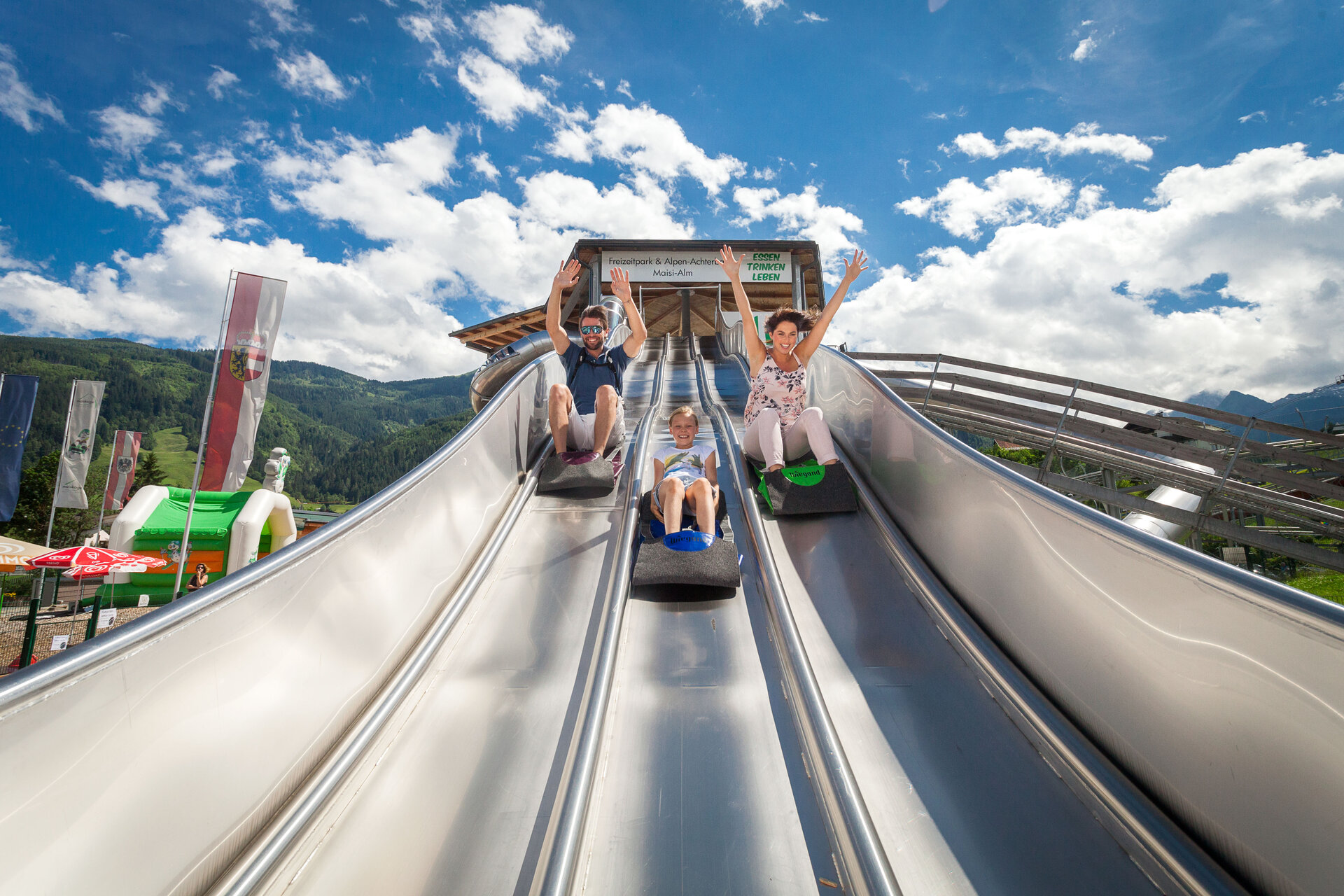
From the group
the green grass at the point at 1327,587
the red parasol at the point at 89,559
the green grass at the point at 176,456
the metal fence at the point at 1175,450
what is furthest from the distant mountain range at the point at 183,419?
the green grass at the point at 1327,587

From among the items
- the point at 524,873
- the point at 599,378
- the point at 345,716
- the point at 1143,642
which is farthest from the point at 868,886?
the point at 599,378

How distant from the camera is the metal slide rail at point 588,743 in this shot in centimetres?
157

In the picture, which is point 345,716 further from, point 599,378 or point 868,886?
point 599,378

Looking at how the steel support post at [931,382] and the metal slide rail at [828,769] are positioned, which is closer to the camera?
the metal slide rail at [828,769]

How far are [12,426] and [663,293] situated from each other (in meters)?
15.9

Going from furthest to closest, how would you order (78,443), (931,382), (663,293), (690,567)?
(663,293), (78,443), (931,382), (690,567)

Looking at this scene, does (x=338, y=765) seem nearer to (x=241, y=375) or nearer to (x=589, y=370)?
(x=589, y=370)

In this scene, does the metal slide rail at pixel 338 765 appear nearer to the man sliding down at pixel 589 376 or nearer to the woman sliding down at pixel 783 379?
the man sliding down at pixel 589 376

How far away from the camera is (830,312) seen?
4.45 m

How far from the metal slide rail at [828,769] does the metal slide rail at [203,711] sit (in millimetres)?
1548

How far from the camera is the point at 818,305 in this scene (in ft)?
73.7

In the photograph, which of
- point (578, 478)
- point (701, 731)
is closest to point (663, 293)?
point (578, 478)

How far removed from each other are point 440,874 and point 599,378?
12.8 ft

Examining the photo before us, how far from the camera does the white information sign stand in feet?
54.4
